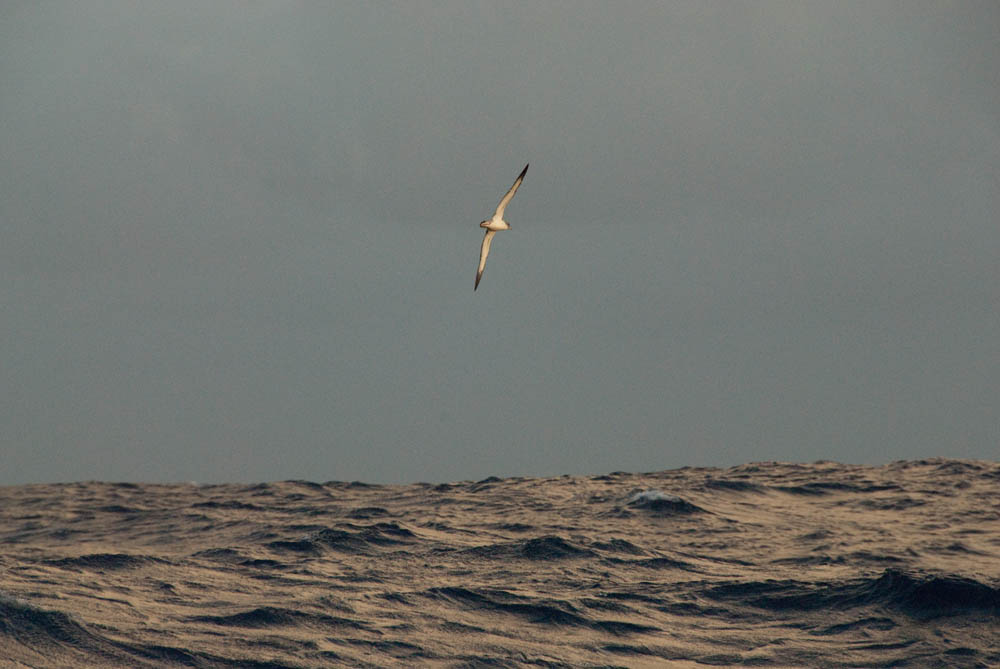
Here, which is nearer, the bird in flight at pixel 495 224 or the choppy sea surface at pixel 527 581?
the choppy sea surface at pixel 527 581

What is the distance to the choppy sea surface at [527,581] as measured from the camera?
40.4ft

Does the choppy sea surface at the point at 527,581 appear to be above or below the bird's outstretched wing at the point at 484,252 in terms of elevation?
below

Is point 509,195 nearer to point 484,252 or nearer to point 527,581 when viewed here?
point 484,252

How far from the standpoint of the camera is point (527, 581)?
15766 millimetres

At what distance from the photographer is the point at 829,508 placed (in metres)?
23.6

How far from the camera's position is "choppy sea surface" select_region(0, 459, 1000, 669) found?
12.3m

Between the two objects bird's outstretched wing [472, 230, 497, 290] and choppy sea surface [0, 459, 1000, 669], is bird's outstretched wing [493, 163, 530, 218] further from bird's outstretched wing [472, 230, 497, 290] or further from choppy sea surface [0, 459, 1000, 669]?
choppy sea surface [0, 459, 1000, 669]

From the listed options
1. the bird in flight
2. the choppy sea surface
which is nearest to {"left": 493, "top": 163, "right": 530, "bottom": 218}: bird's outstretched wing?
the bird in flight

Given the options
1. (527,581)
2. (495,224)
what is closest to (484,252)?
(495,224)

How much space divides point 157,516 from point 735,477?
53.6 ft

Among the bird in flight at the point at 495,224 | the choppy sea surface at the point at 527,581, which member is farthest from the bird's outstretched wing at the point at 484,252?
the choppy sea surface at the point at 527,581

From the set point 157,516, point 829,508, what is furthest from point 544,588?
point 157,516

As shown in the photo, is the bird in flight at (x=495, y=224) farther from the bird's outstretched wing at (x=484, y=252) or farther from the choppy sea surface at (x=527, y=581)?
the choppy sea surface at (x=527, y=581)

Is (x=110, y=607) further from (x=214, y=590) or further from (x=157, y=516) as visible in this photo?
(x=157, y=516)
